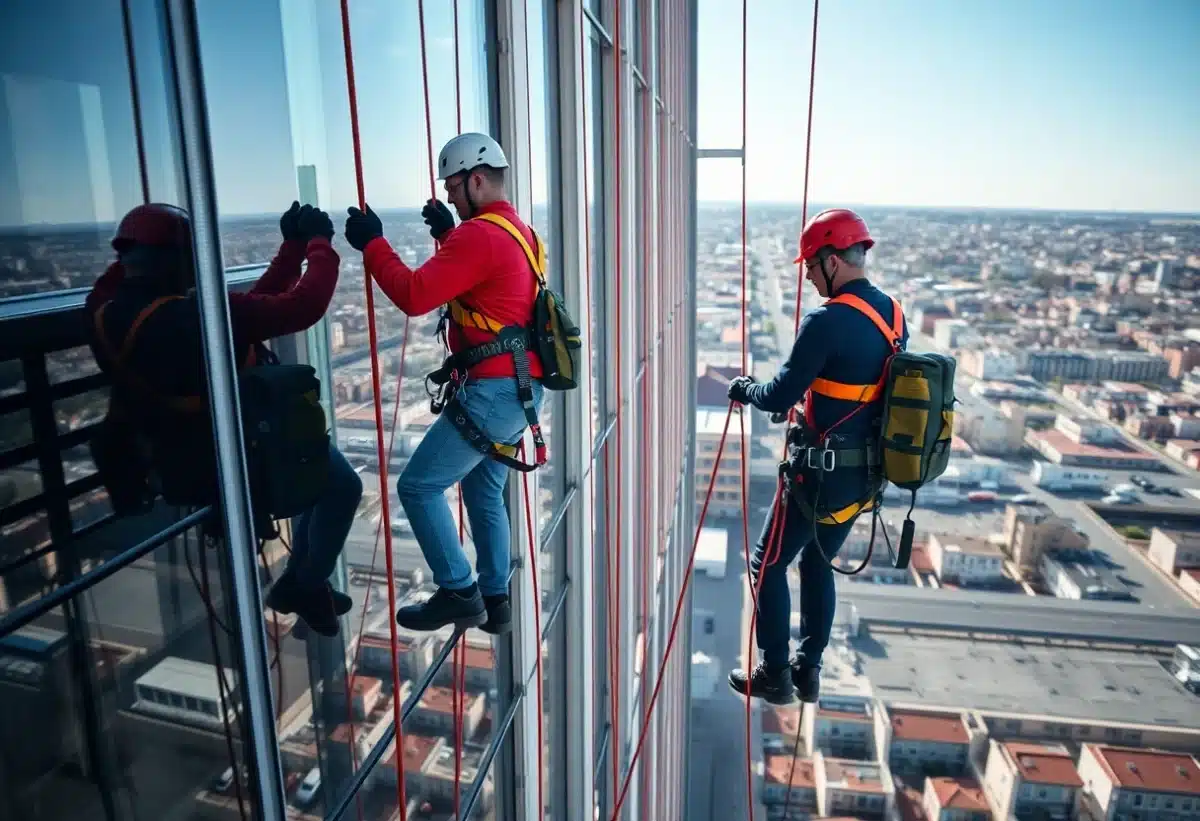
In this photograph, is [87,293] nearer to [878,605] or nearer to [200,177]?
[200,177]

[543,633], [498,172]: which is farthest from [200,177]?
[543,633]

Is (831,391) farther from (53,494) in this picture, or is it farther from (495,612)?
(53,494)

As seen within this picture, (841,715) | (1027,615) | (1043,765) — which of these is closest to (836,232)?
(1043,765)

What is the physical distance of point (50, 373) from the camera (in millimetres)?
1023

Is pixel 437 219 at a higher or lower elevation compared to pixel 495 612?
higher

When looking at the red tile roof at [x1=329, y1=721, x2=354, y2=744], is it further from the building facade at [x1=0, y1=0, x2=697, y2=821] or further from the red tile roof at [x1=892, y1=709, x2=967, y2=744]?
the red tile roof at [x1=892, y1=709, x2=967, y2=744]

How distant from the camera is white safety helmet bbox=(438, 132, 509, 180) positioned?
75.4 inches

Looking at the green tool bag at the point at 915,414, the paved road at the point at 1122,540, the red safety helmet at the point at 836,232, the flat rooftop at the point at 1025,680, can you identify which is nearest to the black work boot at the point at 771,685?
the green tool bag at the point at 915,414

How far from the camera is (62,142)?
0.99 m

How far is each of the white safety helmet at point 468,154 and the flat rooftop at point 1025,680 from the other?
15.2 m

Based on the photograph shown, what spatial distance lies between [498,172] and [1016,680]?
18076 millimetres

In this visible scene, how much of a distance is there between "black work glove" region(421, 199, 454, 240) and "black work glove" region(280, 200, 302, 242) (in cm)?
58

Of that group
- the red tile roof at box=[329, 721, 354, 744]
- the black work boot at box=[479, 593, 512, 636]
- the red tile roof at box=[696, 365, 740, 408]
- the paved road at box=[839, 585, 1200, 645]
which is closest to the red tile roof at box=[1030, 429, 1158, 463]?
the paved road at box=[839, 585, 1200, 645]

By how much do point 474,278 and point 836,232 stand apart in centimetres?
144
